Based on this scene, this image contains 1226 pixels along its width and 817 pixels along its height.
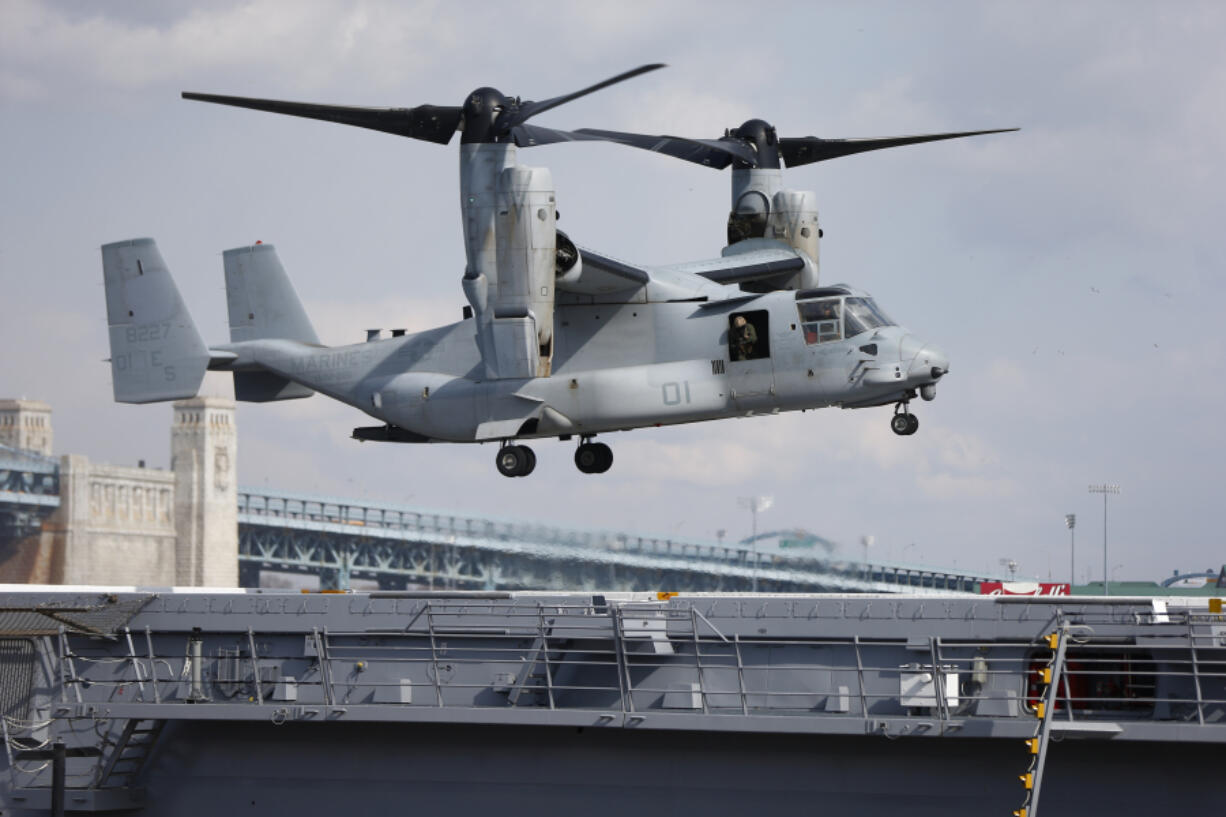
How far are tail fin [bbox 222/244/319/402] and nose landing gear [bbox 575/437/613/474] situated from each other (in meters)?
5.61

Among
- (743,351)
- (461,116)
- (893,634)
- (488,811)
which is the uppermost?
(461,116)

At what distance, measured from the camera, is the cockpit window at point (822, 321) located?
28.3 m

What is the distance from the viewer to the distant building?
10019 centimetres

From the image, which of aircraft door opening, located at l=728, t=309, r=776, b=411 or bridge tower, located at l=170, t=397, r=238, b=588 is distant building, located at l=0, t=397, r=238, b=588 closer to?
bridge tower, located at l=170, t=397, r=238, b=588

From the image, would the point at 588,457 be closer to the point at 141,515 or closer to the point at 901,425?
the point at 901,425

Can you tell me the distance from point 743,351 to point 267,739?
463 inches

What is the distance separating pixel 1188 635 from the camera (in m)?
16.6

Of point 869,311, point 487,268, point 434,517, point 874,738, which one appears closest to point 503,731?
point 874,738

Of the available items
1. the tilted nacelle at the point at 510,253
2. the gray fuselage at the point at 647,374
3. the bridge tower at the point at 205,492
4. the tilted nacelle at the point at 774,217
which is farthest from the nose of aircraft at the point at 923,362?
the bridge tower at the point at 205,492

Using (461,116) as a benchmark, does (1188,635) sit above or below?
below

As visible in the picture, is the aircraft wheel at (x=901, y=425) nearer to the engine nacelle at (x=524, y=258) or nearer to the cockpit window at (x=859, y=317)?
the cockpit window at (x=859, y=317)

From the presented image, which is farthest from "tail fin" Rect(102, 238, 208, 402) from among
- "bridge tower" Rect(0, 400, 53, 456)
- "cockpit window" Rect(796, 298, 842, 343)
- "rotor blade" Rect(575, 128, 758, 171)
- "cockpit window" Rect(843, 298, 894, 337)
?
"bridge tower" Rect(0, 400, 53, 456)

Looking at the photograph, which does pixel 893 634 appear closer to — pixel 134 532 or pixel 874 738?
pixel 874 738

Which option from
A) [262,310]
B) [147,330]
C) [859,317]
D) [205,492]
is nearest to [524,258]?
[859,317]
